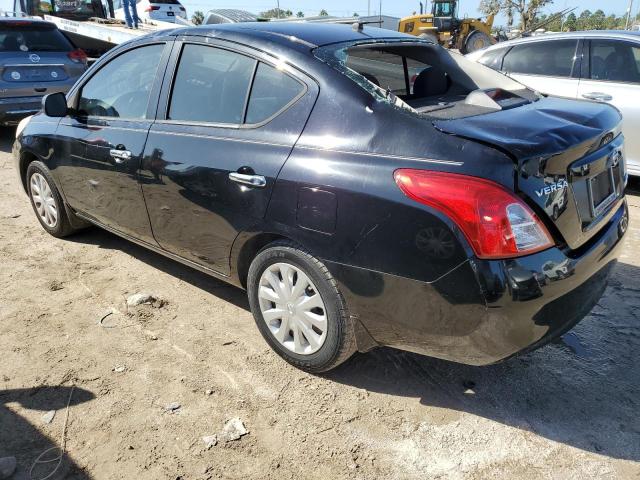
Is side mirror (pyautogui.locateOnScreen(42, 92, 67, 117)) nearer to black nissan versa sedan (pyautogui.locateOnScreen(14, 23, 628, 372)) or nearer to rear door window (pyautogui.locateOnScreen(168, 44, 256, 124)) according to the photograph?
black nissan versa sedan (pyautogui.locateOnScreen(14, 23, 628, 372))

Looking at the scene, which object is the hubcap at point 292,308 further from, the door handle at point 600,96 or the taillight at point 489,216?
the door handle at point 600,96

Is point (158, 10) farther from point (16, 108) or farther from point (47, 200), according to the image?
point (47, 200)

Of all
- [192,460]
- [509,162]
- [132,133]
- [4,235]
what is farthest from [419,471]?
[4,235]

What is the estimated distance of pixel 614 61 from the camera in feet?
19.0

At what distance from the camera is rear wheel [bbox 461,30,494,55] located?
20.2m

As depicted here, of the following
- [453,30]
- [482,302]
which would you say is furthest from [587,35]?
[453,30]

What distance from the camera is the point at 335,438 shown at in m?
2.54

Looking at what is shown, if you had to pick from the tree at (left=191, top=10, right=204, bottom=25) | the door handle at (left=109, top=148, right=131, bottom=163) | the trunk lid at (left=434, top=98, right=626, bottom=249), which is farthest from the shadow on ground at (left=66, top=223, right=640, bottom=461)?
the tree at (left=191, top=10, right=204, bottom=25)

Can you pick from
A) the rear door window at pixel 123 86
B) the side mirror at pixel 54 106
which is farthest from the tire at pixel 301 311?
the side mirror at pixel 54 106

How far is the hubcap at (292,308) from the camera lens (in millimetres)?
2762

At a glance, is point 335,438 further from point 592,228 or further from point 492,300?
point 592,228

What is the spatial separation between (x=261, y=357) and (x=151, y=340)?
2.30 ft

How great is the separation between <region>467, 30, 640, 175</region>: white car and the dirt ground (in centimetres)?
269

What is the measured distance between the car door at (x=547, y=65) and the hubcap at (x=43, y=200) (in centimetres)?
492
